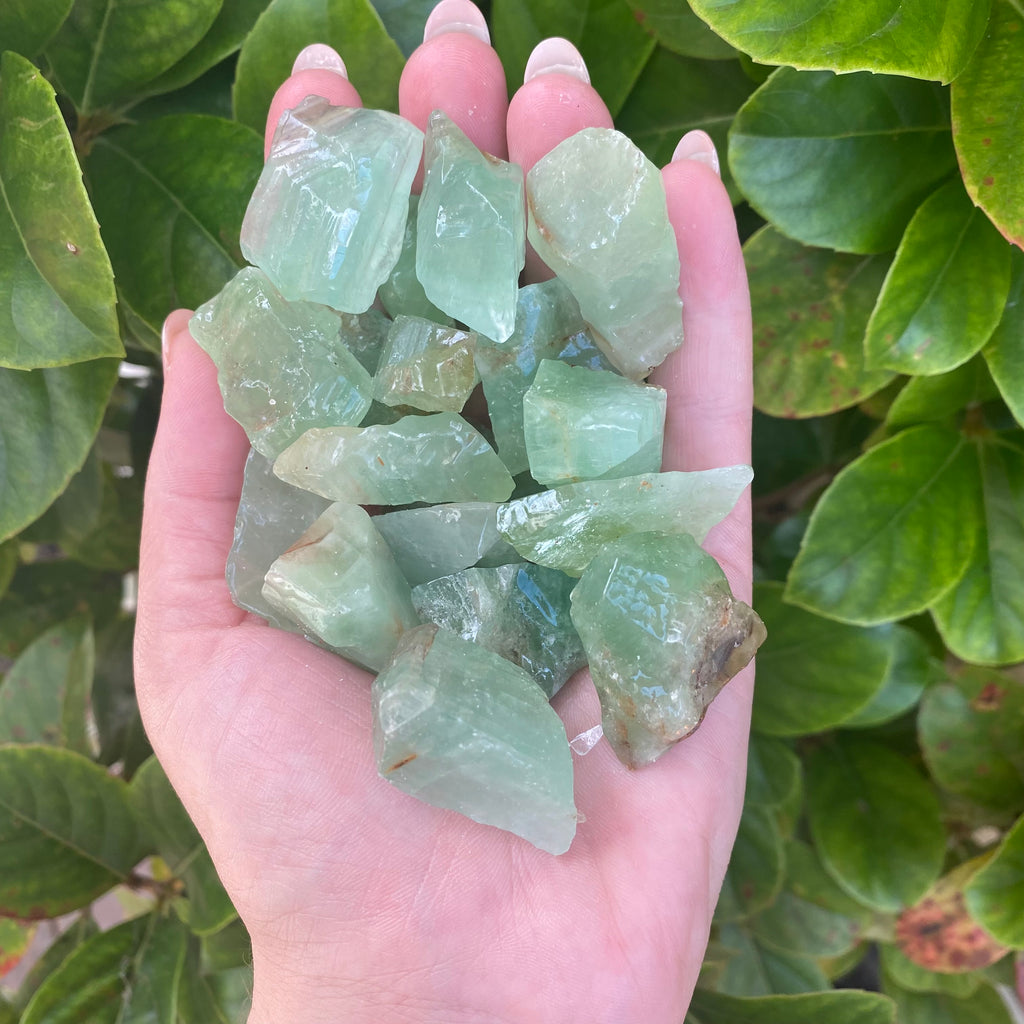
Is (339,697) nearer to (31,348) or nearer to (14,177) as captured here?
(31,348)

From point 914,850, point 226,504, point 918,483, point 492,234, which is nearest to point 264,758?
point 226,504

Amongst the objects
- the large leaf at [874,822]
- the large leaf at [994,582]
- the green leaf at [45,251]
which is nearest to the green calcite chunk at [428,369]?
the green leaf at [45,251]

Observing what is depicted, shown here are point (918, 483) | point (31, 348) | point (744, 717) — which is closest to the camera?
point (31, 348)

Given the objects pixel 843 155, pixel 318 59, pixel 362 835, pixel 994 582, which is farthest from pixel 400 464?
pixel 994 582

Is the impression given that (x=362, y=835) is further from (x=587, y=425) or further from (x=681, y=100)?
(x=681, y=100)

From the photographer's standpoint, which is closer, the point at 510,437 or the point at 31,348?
the point at 31,348

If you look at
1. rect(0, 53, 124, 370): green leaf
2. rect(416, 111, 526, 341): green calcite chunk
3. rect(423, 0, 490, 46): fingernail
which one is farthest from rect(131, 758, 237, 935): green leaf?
rect(423, 0, 490, 46): fingernail

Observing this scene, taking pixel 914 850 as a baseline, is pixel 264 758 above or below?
above

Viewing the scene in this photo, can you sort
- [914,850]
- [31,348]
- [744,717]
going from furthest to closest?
[914,850]
[744,717]
[31,348]
